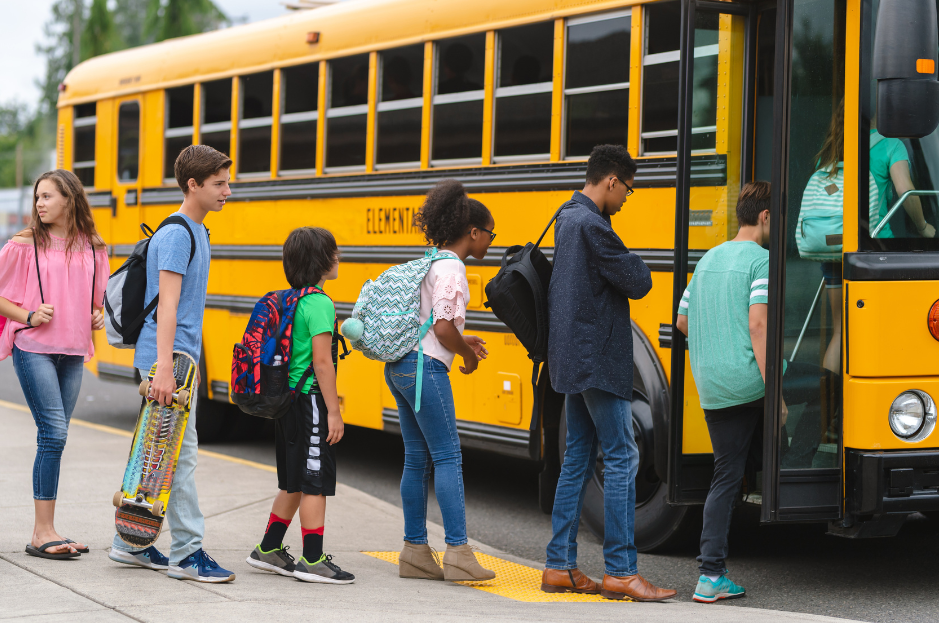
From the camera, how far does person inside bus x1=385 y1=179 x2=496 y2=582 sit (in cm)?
474

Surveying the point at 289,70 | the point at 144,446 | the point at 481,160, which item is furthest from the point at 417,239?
the point at 144,446

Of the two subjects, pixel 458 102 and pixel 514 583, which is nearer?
pixel 514 583

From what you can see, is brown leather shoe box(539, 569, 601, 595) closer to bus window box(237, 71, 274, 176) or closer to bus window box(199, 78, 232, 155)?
bus window box(237, 71, 274, 176)

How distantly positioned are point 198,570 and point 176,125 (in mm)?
5015

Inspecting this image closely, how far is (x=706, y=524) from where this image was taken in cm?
Result: 473

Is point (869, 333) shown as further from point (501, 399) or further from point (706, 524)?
point (501, 399)

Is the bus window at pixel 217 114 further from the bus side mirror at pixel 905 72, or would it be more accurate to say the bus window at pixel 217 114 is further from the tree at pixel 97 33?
the tree at pixel 97 33

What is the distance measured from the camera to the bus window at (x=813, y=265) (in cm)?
462

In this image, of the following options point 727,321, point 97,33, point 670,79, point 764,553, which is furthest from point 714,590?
point 97,33

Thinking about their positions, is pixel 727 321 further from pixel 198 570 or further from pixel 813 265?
pixel 198 570

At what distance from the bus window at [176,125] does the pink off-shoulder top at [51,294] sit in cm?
377

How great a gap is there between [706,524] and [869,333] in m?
0.99

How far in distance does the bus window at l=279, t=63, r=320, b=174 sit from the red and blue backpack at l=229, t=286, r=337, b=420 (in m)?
2.99

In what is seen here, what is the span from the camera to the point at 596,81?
5684 millimetres
